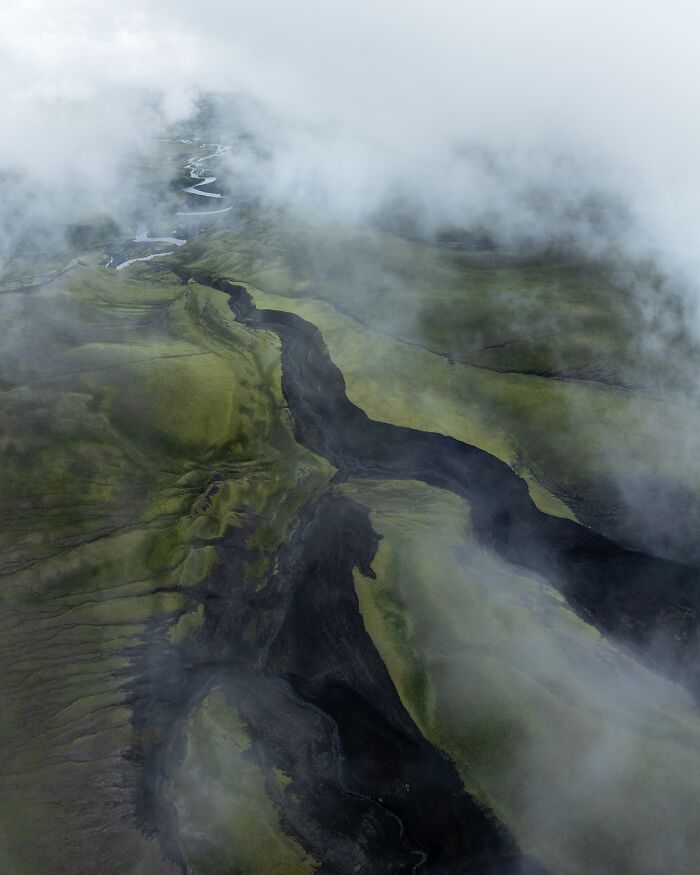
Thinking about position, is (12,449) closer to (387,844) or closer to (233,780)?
(233,780)

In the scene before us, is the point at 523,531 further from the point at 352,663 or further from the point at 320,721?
the point at 320,721

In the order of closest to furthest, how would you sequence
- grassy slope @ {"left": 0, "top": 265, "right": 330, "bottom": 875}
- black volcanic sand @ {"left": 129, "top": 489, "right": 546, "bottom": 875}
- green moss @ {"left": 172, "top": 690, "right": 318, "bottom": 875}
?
green moss @ {"left": 172, "top": 690, "right": 318, "bottom": 875}, black volcanic sand @ {"left": 129, "top": 489, "right": 546, "bottom": 875}, grassy slope @ {"left": 0, "top": 265, "right": 330, "bottom": 875}

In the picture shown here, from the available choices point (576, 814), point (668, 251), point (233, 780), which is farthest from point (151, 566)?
point (668, 251)

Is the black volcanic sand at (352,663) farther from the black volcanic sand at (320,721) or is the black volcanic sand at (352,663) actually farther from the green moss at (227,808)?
the green moss at (227,808)

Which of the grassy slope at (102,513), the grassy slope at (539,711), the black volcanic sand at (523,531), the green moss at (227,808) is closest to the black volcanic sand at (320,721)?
the green moss at (227,808)

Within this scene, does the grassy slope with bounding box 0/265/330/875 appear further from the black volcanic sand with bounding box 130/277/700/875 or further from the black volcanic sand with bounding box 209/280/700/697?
the black volcanic sand with bounding box 209/280/700/697

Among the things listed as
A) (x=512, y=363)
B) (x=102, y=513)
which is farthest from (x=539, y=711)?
(x=512, y=363)

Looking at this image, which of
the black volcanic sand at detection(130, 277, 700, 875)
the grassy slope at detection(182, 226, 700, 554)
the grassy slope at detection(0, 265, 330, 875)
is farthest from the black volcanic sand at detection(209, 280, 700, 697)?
the grassy slope at detection(0, 265, 330, 875)

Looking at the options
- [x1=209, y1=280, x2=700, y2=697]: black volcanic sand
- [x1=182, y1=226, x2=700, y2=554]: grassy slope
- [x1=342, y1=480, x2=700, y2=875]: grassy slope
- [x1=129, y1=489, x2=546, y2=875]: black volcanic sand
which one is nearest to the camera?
[x1=342, y1=480, x2=700, y2=875]: grassy slope
